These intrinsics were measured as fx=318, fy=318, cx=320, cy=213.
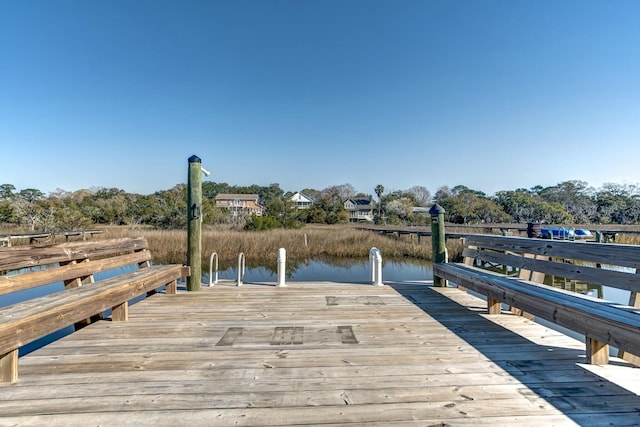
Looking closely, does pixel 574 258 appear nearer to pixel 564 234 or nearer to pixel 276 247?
pixel 276 247

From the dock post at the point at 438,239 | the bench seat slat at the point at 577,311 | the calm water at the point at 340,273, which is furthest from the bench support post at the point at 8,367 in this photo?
the calm water at the point at 340,273

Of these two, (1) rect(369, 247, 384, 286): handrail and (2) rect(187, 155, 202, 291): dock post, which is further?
(1) rect(369, 247, 384, 286): handrail

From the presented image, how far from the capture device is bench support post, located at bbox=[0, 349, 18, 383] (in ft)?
5.67

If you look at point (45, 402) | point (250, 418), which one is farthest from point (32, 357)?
point (250, 418)

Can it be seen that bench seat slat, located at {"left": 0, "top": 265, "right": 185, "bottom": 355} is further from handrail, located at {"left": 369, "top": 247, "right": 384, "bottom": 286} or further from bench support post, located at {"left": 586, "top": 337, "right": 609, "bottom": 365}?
bench support post, located at {"left": 586, "top": 337, "right": 609, "bottom": 365}

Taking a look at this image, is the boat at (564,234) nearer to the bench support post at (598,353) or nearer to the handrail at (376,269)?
the handrail at (376,269)

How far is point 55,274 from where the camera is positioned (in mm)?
2566

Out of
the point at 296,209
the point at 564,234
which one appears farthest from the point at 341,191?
the point at 564,234

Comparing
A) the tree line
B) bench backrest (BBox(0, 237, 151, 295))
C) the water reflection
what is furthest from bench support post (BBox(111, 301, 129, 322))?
the tree line

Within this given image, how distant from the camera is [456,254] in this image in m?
13.6

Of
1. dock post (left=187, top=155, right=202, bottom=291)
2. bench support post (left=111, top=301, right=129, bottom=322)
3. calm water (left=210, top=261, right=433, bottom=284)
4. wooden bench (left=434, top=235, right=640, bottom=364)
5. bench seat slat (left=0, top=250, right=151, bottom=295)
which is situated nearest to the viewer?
wooden bench (left=434, top=235, right=640, bottom=364)

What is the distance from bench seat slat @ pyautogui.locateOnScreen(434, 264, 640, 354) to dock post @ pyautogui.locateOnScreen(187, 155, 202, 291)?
3267 mm

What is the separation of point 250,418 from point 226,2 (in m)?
11.5

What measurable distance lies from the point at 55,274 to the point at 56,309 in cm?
84
